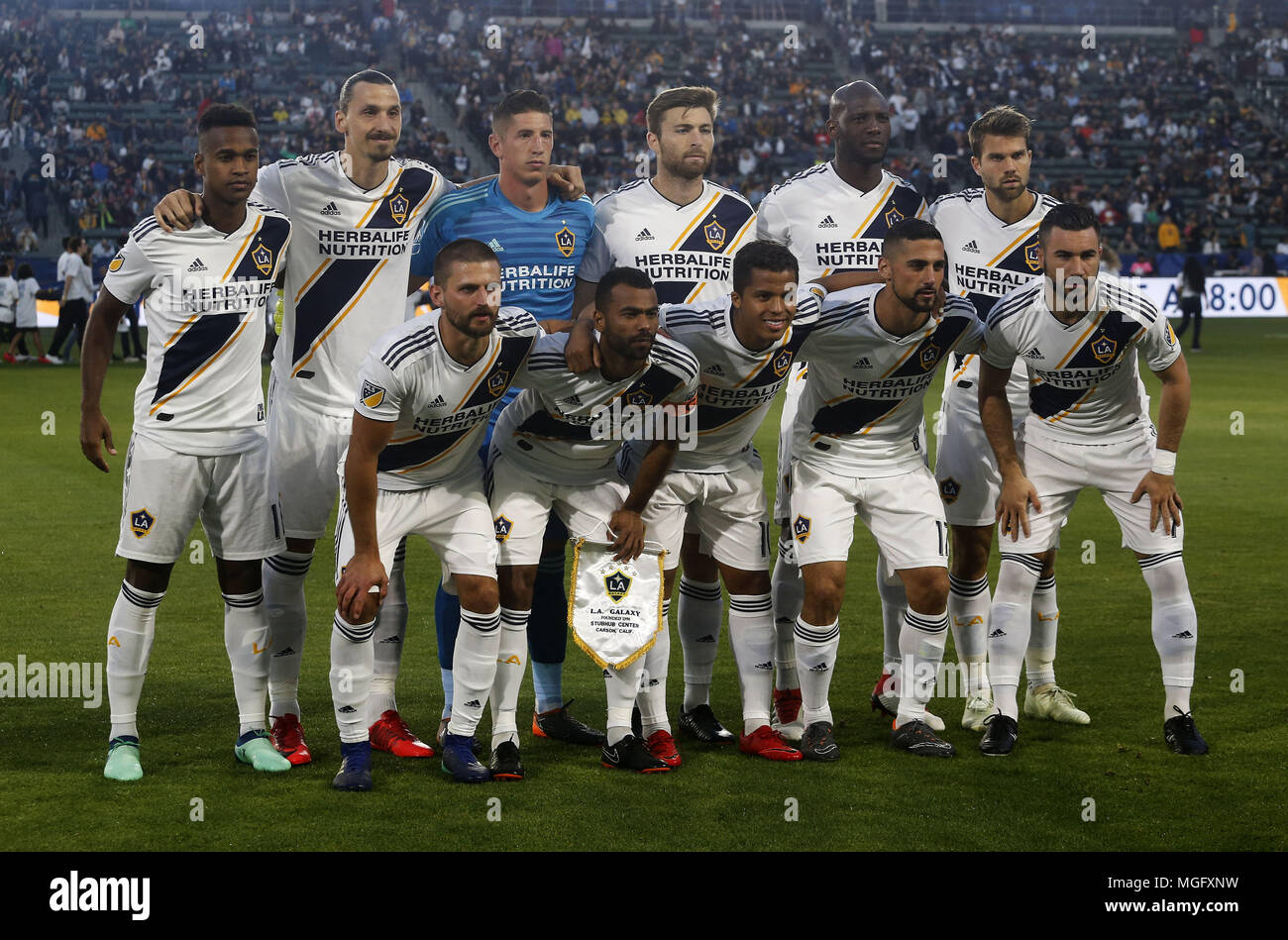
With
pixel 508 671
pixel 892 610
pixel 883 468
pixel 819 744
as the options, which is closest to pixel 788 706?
pixel 819 744

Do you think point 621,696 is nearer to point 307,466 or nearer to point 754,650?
point 754,650

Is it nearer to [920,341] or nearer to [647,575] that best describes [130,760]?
[647,575]

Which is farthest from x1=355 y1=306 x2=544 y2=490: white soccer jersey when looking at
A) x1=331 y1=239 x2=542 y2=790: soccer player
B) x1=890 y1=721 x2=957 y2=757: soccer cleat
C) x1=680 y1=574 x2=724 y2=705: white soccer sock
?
x1=890 y1=721 x2=957 y2=757: soccer cleat

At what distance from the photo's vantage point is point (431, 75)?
126 ft

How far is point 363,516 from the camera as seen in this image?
5199 mm

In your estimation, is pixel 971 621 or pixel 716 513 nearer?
pixel 716 513

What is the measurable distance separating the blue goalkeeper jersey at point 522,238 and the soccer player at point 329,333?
0.17 metres

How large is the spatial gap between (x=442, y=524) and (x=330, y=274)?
1.20 metres

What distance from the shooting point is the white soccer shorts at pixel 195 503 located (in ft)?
18.0

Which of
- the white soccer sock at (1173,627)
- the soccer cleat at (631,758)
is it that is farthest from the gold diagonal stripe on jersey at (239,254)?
the white soccer sock at (1173,627)

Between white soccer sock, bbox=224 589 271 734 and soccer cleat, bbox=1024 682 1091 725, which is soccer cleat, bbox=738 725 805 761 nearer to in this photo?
soccer cleat, bbox=1024 682 1091 725

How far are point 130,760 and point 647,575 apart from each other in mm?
2067

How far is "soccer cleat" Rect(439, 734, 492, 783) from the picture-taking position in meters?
5.41

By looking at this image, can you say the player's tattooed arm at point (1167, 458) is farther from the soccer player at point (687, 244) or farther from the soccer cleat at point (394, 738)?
the soccer cleat at point (394, 738)
